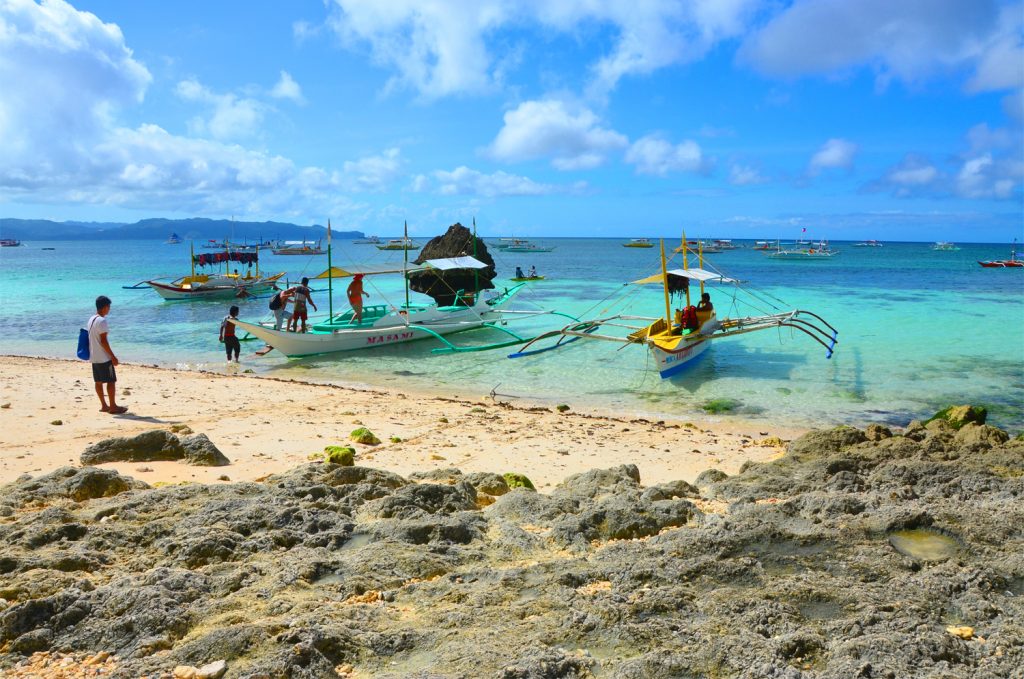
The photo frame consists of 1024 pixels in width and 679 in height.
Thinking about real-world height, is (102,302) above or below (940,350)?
above

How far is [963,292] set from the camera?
3891 centimetres

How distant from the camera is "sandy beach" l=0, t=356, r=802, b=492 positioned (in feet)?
23.4

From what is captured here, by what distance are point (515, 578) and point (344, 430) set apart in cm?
559

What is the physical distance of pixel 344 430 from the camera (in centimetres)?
880

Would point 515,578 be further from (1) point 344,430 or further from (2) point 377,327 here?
(2) point 377,327

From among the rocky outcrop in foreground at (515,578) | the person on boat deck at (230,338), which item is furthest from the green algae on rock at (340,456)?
the person on boat deck at (230,338)

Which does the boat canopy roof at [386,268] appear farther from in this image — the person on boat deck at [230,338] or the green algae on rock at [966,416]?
the green algae on rock at [966,416]

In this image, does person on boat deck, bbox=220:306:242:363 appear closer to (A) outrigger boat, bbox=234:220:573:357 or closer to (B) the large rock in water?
(A) outrigger boat, bbox=234:220:573:357

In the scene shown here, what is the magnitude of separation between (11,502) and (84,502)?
1.63 ft

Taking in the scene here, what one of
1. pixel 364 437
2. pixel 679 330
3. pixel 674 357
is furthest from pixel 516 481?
pixel 679 330

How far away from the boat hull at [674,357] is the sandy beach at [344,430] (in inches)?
115

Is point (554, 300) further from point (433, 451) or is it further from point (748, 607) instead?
point (748, 607)

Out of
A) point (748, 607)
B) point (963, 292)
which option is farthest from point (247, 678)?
point (963, 292)

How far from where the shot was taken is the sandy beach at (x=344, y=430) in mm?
7137
